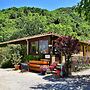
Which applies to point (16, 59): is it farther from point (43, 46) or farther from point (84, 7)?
point (84, 7)

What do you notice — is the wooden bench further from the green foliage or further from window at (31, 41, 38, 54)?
the green foliage

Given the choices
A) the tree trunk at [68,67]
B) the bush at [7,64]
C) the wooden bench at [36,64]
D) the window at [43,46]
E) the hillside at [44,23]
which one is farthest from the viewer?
the hillside at [44,23]

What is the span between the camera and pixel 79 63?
23922 mm

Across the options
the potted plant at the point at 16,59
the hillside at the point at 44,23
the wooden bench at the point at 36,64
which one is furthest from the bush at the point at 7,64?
the hillside at the point at 44,23

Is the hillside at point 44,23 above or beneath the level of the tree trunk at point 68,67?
above

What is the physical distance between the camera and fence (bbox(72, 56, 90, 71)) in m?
22.7

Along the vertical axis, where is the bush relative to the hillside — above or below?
below

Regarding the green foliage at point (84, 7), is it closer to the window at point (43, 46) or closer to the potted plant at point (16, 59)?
the window at point (43, 46)

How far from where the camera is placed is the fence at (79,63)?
74.4 ft

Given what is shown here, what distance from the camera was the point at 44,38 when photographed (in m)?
26.0

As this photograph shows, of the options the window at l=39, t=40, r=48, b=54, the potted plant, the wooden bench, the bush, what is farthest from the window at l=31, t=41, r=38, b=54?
the wooden bench

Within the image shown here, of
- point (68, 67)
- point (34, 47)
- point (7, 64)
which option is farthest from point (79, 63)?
point (7, 64)

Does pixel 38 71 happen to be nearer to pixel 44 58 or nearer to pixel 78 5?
pixel 44 58

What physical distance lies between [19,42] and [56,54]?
5.98 meters
